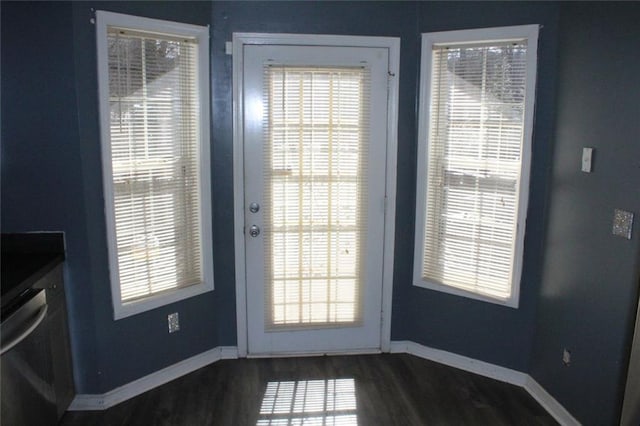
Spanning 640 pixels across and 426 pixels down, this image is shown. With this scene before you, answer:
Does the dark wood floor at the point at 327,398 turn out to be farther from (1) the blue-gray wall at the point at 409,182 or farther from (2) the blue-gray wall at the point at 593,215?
(2) the blue-gray wall at the point at 593,215

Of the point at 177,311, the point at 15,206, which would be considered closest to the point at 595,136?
the point at 177,311

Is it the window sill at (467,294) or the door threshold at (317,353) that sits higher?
the window sill at (467,294)

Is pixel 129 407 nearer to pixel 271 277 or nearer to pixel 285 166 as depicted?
pixel 271 277

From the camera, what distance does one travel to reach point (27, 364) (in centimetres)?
218

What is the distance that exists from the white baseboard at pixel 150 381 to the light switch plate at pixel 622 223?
232cm

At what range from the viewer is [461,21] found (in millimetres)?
3021

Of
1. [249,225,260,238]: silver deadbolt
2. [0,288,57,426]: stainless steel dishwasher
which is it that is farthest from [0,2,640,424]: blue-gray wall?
[0,288,57,426]: stainless steel dishwasher

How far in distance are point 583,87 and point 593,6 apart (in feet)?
1.24

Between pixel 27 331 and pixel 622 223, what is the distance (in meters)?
2.56

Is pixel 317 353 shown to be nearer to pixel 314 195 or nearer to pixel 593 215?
pixel 314 195

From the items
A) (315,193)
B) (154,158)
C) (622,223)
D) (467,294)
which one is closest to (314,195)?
(315,193)

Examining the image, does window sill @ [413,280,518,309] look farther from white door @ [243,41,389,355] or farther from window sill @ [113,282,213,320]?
window sill @ [113,282,213,320]

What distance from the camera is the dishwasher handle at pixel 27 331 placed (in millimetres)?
1948

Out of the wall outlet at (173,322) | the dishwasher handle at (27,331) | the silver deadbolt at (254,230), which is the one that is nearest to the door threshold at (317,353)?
the wall outlet at (173,322)
